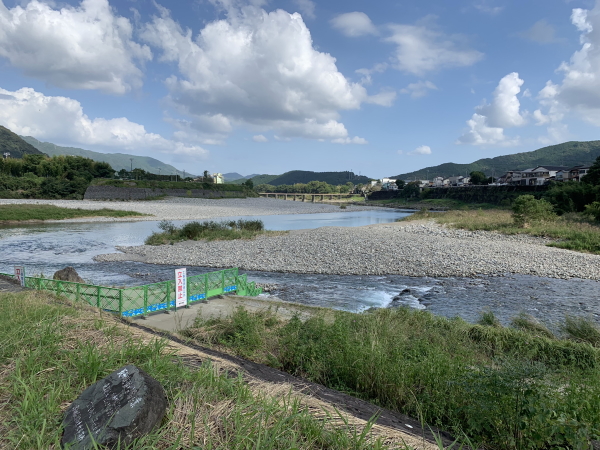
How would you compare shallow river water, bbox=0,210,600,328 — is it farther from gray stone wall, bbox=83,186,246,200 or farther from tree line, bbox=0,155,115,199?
tree line, bbox=0,155,115,199

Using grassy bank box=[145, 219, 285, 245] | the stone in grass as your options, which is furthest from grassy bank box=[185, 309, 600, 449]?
grassy bank box=[145, 219, 285, 245]

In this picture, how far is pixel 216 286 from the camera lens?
41.0 feet

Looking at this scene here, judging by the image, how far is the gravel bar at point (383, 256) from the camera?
19391mm

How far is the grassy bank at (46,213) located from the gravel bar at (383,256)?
2742 cm

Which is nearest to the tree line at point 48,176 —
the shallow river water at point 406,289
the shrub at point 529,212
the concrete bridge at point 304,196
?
the shallow river water at point 406,289

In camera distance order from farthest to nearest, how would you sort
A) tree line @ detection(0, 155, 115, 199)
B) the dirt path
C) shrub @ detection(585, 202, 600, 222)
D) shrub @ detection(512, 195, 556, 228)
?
tree line @ detection(0, 155, 115, 199) → shrub @ detection(585, 202, 600, 222) → shrub @ detection(512, 195, 556, 228) → the dirt path

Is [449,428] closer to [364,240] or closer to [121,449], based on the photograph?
[121,449]

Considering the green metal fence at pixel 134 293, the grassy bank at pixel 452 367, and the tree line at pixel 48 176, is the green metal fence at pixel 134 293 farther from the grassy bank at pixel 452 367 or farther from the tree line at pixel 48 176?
the tree line at pixel 48 176

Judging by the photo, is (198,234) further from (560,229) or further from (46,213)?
(46,213)

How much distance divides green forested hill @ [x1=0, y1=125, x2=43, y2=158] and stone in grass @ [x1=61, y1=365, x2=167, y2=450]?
205 meters

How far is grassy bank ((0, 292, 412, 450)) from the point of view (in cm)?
286

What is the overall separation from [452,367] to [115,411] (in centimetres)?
453

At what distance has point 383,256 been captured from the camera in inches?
875

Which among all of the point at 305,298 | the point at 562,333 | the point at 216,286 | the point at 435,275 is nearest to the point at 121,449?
the point at 216,286
